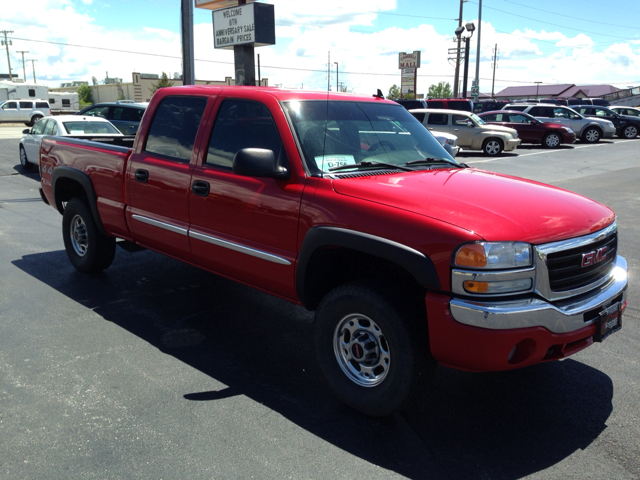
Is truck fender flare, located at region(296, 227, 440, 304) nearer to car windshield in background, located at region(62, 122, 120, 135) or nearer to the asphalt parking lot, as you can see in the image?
the asphalt parking lot

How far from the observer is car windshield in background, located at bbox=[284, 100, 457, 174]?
3.91m

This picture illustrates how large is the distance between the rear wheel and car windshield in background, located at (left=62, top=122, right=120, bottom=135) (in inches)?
1041

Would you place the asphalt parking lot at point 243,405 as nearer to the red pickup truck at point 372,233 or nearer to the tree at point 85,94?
the red pickup truck at point 372,233

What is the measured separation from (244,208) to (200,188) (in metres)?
0.53

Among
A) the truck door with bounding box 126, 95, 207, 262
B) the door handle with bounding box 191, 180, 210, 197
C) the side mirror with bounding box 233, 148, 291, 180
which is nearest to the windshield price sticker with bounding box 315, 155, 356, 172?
the side mirror with bounding box 233, 148, 291, 180

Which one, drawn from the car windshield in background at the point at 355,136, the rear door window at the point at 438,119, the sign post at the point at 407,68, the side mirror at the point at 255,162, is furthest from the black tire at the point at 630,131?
the sign post at the point at 407,68

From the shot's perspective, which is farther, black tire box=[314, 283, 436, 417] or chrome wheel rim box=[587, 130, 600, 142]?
chrome wheel rim box=[587, 130, 600, 142]

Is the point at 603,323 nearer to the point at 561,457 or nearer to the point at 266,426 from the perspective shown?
the point at 561,457

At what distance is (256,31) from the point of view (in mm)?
13984

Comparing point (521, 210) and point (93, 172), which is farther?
point (93, 172)

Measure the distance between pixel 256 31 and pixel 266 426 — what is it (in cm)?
1233

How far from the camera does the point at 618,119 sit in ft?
97.5

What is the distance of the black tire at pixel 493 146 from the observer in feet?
70.4

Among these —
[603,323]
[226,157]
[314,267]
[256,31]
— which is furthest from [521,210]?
[256,31]
